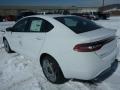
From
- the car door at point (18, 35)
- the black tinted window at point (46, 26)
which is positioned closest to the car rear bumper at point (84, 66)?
the black tinted window at point (46, 26)

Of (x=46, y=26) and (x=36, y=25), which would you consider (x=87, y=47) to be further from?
(x=36, y=25)

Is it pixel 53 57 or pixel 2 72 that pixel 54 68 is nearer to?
pixel 53 57

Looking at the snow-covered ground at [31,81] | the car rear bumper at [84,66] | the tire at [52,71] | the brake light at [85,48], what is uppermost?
the brake light at [85,48]

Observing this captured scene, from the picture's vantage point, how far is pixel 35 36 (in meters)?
5.36

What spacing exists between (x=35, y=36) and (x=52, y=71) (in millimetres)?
1099

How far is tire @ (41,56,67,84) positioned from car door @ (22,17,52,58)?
0.39m

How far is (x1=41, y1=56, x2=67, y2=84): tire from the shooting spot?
471 centimetres

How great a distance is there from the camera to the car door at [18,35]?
6379mm

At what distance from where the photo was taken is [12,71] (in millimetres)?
6031

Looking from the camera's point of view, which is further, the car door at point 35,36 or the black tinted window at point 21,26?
the black tinted window at point 21,26

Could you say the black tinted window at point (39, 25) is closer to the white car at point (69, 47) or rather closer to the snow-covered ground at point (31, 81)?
the white car at point (69, 47)

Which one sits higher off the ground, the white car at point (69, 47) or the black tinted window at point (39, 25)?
the black tinted window at point (39, 25)

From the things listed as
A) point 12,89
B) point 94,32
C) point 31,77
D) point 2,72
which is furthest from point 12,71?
point 94,32

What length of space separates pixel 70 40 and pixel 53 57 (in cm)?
64
